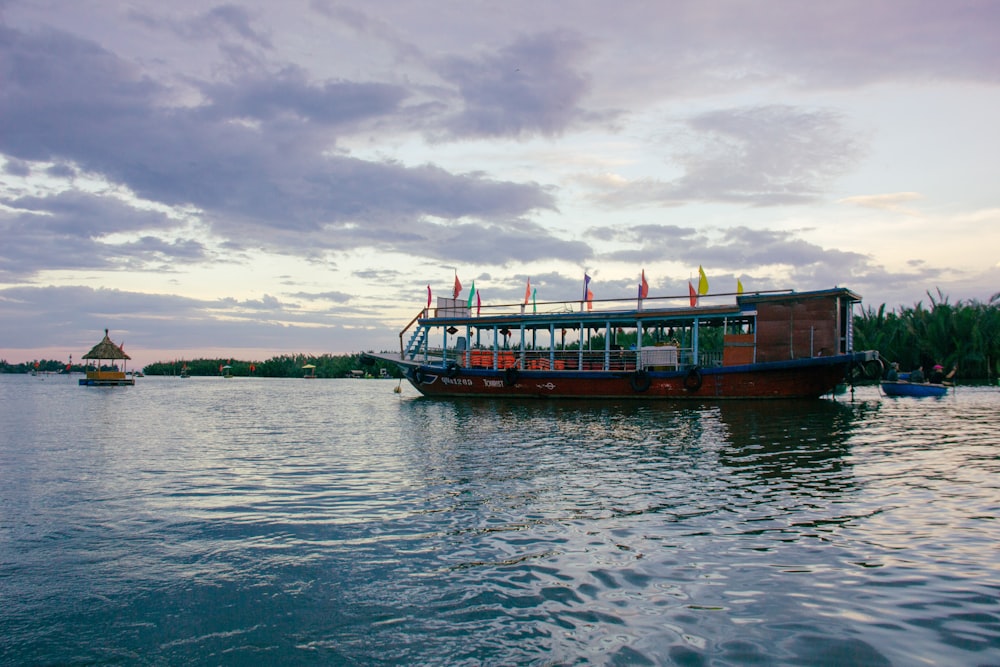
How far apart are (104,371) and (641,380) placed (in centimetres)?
5935

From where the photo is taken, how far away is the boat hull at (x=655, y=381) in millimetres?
28094

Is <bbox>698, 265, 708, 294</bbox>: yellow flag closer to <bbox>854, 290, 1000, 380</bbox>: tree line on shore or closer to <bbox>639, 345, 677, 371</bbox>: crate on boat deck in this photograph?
<bbox>639, 345, 677, 371</bbox>: crate on boat deck

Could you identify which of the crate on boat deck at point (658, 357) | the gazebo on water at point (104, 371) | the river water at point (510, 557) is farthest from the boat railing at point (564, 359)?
the gazebo on water at point (104, 371)

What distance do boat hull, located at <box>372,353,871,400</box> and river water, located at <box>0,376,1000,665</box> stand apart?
45.8ft

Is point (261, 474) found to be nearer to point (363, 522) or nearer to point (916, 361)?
point (363, 522)

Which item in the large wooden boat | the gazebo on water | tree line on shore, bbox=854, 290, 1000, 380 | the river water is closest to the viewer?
the river water

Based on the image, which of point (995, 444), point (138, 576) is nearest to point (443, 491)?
point (138, 576)

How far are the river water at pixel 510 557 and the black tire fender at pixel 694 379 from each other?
15.2m

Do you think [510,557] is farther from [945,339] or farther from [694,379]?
[945,339]

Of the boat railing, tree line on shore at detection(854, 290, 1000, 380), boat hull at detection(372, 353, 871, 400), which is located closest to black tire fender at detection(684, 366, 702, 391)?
boat hull at detection(372, 353, 871, 400)

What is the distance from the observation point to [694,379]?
98.3 ft

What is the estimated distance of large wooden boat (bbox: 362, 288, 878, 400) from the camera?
28016 mm

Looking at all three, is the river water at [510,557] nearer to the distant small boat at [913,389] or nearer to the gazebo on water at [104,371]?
the distant small boat at [913,389]


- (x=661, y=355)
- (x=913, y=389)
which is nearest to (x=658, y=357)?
(x=661, y=355)
